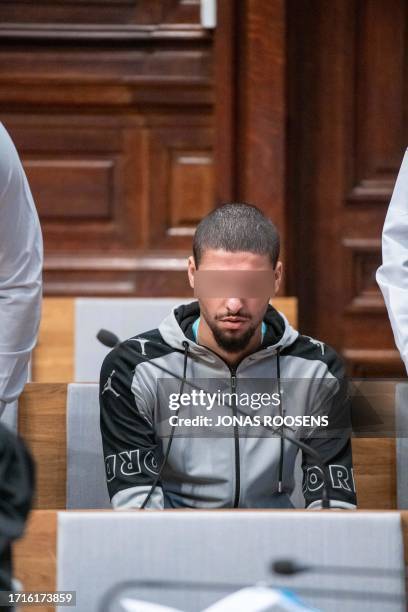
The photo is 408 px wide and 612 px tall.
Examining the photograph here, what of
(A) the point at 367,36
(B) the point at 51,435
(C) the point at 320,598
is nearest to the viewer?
(C) the point at 320,598

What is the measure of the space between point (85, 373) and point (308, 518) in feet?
5.79

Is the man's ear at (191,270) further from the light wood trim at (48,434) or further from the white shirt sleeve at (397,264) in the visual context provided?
the light wood trim at (48,434)

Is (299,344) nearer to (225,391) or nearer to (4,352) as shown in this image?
(225,391)

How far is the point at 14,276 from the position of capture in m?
1.93

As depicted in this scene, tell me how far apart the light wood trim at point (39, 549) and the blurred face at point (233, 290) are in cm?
56

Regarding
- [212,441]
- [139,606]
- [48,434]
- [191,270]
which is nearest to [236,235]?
[191,270]

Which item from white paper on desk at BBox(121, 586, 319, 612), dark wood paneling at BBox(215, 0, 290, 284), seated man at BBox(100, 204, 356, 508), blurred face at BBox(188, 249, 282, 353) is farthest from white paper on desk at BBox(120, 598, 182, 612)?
dark wood paneling at BBox(215, 0, 290, 284)

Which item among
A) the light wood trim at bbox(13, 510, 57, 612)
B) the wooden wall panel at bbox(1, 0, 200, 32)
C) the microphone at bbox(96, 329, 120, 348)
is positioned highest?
Answer: the wooden wall panel at bbox(1, 0, 200, 32)

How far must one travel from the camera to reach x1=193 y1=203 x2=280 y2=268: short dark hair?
193 centimetres

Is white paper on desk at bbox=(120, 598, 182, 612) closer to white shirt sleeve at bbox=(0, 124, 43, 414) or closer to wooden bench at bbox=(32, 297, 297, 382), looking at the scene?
white shirt sleeve at bbox=(0, 124, 43, 414)

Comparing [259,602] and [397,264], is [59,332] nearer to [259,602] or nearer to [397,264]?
[397,264]

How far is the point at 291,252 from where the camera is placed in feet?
11.4

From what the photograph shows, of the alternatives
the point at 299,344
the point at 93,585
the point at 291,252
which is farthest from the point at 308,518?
the point at 291,252

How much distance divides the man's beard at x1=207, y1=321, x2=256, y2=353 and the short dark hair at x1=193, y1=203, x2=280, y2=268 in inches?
4.7
